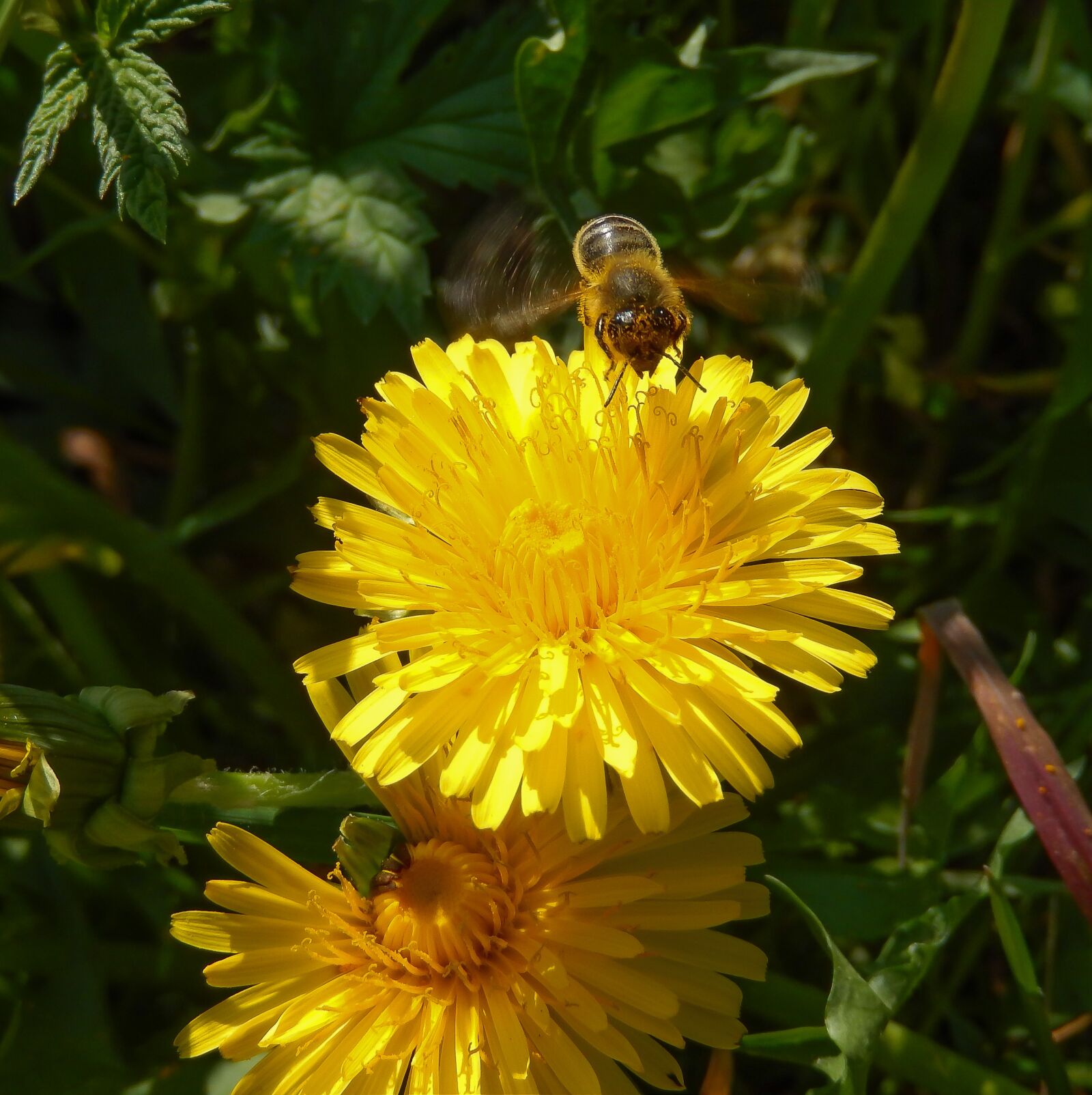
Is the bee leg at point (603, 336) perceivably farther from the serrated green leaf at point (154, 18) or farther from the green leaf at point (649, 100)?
the serrated green leaf at point (154, 18)

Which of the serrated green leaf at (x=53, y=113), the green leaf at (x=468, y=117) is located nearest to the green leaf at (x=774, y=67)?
Result: the green leaf at (x=468, y=117)

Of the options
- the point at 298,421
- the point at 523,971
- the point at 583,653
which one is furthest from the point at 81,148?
the point at 523,971

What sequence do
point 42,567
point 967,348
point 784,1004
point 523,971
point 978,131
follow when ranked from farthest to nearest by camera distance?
point 978,131, point 967,348, point 42,567, point 784,1004, point 523,971

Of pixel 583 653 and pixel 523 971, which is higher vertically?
pixel 583 653

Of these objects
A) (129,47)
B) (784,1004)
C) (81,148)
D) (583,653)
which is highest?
(129,47)

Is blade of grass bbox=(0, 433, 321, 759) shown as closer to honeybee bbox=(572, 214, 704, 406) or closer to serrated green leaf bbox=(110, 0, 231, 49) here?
serrated green leaf bbox=(110, 0, 231, 49)

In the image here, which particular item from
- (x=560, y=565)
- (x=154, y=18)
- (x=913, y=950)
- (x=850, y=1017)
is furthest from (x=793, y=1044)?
(x=154, y=18)

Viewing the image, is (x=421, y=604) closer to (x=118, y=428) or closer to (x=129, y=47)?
(x=129, y=47)

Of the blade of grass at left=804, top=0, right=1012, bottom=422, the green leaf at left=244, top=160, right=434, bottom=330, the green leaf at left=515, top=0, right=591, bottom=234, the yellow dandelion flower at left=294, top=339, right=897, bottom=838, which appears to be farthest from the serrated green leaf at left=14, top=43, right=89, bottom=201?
the blade of grass at left=804, top=0, right=1012, bottom=422
